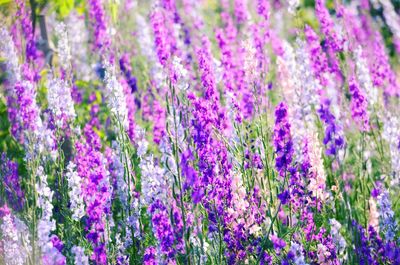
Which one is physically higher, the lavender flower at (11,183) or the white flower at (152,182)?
the lavender flower at (11,183)

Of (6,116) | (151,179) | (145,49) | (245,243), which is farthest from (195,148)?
(145,49)

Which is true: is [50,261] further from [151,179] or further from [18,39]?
[18,39]

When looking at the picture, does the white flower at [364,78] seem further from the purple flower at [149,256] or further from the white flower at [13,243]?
the white flower at [13,243]

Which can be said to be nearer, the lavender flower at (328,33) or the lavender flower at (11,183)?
the lavender flower at (11,183)

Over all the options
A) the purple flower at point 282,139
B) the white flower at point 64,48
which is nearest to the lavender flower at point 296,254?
the purple flower at point 282,139

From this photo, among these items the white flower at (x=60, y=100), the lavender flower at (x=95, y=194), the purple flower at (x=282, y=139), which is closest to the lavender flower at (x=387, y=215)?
the purple flower at (x=282, y=139)

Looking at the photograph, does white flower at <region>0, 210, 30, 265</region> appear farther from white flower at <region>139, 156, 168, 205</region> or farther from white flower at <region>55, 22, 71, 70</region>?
white flower at <region>55, 22, 71, 70</region>

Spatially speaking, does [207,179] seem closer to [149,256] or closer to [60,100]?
[149,256]

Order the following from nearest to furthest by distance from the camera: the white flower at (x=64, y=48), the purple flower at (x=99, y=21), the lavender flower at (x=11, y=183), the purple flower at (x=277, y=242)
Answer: the purple flower at (x=277, y=242), the lavender flower at (x=11, y=183), the white flower at (x=64, y=48), the purple flower at (x=99, y=21)

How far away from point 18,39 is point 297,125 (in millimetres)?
2332

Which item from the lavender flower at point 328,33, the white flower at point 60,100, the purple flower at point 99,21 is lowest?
the white flower at point 60,100

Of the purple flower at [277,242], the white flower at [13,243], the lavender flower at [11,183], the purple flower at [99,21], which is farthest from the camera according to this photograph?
the purple flower at [99,21]

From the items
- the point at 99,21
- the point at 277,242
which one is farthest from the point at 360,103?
the point at 99,21

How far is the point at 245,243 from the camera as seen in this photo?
3.05 m
